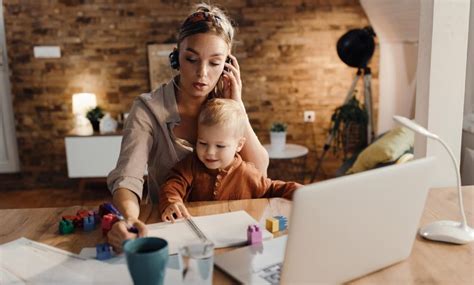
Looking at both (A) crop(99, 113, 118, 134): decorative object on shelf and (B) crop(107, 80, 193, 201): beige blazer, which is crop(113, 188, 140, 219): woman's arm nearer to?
(B) crop(107, 80, 193, 201): beige blazer

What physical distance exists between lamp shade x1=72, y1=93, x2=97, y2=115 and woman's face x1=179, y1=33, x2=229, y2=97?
2.94 m

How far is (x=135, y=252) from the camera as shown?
0.80 m

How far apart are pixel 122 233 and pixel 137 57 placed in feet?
11.5

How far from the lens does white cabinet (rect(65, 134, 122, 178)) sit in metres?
3.94

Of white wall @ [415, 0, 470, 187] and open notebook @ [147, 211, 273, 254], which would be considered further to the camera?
white wall @ [415, 0, 470, 187]

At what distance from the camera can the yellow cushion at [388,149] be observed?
2.83 metres

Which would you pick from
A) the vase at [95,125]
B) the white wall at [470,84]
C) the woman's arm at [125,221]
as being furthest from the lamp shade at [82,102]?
the white wall at [470,84]

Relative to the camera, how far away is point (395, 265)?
995 millimetres

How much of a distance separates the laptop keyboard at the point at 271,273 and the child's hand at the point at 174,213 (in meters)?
0.36

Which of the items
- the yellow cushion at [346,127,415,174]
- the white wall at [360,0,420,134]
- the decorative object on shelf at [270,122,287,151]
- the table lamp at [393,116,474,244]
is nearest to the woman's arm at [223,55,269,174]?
the table lamp at [393,116,474,244]

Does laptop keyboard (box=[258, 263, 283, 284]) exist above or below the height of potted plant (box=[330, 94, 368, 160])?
above

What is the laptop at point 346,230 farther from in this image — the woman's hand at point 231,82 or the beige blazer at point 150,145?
the woman's hand at point 231,82

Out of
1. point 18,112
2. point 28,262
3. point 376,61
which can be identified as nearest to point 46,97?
point 18,112

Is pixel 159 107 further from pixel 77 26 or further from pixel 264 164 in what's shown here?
pixel 77 26
